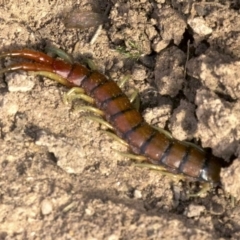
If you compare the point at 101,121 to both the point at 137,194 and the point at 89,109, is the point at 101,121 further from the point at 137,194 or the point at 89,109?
the point at 137,194

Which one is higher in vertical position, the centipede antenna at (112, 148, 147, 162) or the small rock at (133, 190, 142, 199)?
the centipede antenna at (112, 148, 147, 162)

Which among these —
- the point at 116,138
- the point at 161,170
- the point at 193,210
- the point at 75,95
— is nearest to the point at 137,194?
the point at 161,170

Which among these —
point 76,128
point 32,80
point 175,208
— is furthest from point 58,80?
point 175,208

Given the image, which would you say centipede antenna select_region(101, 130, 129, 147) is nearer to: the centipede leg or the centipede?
the centipede

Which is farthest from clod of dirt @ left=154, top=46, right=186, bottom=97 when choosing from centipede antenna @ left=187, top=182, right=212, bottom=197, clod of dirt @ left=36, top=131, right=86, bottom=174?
clod of dirt @ left=36, top=131, right=86, bottom=174

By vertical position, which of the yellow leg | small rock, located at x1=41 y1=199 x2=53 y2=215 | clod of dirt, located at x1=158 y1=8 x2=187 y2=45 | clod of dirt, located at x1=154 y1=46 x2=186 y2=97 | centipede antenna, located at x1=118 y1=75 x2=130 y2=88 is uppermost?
clod of dirt, located at x1=158 y1=8 x2=187 y2=45

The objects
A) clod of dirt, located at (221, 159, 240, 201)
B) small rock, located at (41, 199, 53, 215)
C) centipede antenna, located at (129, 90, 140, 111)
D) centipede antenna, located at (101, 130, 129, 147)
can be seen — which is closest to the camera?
small rock, located at (41, 199, 53, 215)

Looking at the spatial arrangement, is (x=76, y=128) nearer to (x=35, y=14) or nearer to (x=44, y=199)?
(x=44, y=199)
